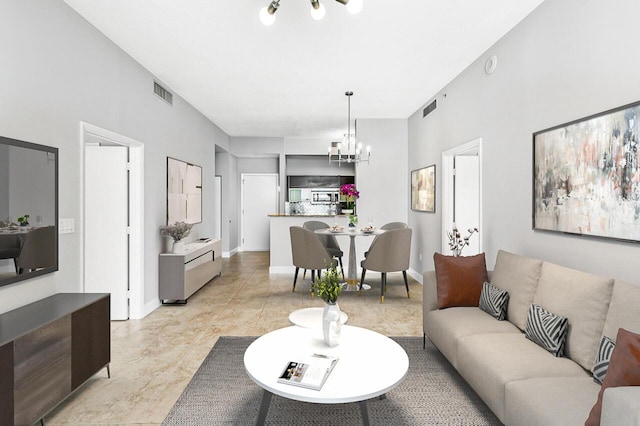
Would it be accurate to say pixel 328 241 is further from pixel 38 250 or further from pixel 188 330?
pixel 38 250

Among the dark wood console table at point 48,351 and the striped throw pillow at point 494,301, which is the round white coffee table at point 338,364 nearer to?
the striped throw pillow at point 494,301

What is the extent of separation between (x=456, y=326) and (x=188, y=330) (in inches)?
102

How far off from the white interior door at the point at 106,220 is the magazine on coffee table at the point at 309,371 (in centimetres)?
296

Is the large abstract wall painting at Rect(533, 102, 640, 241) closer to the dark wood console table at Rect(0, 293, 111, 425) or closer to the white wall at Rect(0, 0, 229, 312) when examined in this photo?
the dark wood console table at Rect(0, 293, 111, 425)

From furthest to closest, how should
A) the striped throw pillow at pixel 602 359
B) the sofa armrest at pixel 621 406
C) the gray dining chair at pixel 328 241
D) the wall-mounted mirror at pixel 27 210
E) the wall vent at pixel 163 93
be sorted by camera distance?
the gray dining chair at pixel 328 241, the wall vent at pixel 163 93, the wall-mounted mirror at pixel 27 210, the striped throw pillow at pixel 602 359, the sofa armrest at pixel 621 406

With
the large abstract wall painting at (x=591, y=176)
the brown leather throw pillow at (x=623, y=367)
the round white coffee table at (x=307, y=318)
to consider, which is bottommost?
the round white coffee table at (x=307, y=318)

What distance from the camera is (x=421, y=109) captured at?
→ 6000mm

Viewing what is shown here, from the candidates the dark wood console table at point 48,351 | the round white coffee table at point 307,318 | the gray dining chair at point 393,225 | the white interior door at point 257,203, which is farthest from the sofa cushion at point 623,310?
the white interior door at point 257,203

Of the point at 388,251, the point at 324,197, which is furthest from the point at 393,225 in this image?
the point at 324,197

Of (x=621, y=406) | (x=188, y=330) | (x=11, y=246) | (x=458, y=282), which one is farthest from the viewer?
(x=188, y=330)

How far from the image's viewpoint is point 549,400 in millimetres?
1688

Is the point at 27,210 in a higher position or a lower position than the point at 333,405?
higher

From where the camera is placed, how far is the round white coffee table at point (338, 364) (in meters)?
1.80

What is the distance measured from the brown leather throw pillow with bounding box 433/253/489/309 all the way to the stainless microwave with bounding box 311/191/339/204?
632cm
